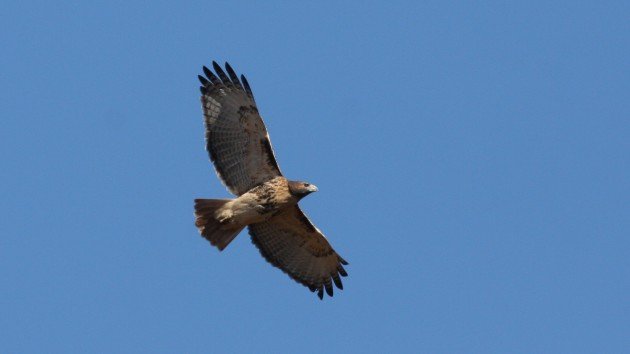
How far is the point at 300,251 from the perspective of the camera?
18.9m

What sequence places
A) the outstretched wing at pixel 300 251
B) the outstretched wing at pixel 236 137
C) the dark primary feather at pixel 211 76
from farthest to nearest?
the outstretched wing at pixel 300 251 → the dark primary feather at pixel 211 76 → the outstretched wing at pixel 236 137

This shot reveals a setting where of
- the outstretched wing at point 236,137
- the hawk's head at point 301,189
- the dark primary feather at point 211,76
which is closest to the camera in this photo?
the hawk's head at point 301,189

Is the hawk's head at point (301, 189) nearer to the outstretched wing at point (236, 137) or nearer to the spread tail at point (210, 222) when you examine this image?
the outstretched wing at point (236, 137)

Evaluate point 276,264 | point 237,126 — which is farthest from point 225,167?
point 276,264

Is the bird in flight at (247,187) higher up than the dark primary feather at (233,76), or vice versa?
the dark primary feather at (233,76)

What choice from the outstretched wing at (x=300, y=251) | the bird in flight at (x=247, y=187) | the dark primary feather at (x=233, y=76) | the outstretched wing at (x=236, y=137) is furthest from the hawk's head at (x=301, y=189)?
the dark primary feather at (x=233, y=76)

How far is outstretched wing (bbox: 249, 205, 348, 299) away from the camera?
730 inches

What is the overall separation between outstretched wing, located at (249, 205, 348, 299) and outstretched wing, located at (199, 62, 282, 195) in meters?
0.82

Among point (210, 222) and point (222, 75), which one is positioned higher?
point (222, 75)

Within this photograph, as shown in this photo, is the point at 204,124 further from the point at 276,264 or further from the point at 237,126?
the point at 276,264

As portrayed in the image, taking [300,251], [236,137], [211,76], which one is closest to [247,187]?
[236,137]

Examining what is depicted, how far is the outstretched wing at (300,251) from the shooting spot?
1853cm

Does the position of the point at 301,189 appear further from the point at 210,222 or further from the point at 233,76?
the point at 233,76

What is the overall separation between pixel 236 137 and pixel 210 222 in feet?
4.38
